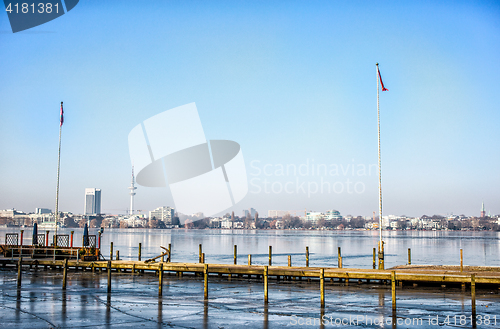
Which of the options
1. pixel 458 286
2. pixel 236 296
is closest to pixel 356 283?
pixel 458 286

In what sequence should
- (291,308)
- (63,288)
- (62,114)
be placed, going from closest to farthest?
(291,308) → (63,288) → (62,114)

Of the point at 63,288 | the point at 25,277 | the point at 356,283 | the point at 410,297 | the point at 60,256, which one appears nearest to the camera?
the point at 410,297

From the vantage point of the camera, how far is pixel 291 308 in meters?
22.6

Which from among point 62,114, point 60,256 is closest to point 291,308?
point 60,256

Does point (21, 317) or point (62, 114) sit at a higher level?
point (62, 114)

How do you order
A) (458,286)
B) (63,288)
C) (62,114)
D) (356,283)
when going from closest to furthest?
(63,288) → (458,286) → (356,283) → (62,114)

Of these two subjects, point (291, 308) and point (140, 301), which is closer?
point (291, 308)

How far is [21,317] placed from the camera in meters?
19.3

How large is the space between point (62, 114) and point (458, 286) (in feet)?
137

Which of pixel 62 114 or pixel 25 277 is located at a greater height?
pixel 62 114

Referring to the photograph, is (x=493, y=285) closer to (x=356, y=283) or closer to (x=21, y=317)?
(x=356, y=283)

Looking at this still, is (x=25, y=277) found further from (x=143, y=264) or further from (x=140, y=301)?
(x=140, y=301)

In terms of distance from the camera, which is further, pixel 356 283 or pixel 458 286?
pixel 356 283

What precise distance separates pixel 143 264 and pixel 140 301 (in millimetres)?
12427
